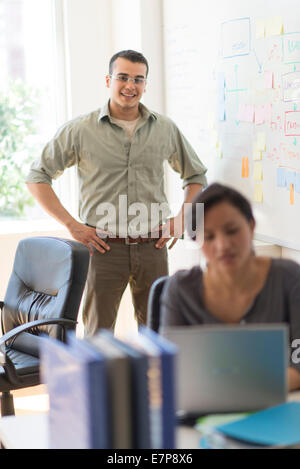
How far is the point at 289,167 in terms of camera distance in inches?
108

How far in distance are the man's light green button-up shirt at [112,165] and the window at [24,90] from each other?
111 cm

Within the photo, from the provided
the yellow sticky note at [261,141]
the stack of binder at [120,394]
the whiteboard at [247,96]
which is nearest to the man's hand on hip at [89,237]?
the whiteboard at [247,96]

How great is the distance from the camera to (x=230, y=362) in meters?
1.29

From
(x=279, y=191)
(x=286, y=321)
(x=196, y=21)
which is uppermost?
(x=196, y=21)

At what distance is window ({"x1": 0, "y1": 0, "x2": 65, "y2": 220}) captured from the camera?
418 cm

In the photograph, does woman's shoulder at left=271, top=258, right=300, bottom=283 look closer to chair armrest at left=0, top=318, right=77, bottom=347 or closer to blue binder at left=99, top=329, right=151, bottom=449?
blue binder at left=99, top=329, right=151, bottom=449

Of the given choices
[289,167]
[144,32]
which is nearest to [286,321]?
[289,167]

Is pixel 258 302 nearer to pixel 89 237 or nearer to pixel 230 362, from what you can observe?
pixel 230 362

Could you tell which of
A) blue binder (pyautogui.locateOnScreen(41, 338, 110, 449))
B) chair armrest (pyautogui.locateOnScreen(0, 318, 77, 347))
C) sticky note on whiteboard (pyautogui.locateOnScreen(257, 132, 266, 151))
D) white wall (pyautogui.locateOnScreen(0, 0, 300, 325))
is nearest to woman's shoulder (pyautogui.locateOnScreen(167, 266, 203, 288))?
blue binder (pyautogui.locateOnScreen(41, 338, 110, 449))

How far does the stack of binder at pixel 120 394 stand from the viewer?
109 cm

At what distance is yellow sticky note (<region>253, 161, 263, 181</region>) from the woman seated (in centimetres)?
135

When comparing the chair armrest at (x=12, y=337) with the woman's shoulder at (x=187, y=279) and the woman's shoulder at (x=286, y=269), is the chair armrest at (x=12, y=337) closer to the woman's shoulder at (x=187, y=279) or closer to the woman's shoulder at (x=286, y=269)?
the woman's shoulder at (x=187, y=279)

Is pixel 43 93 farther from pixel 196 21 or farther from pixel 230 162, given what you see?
pixel 230 162
